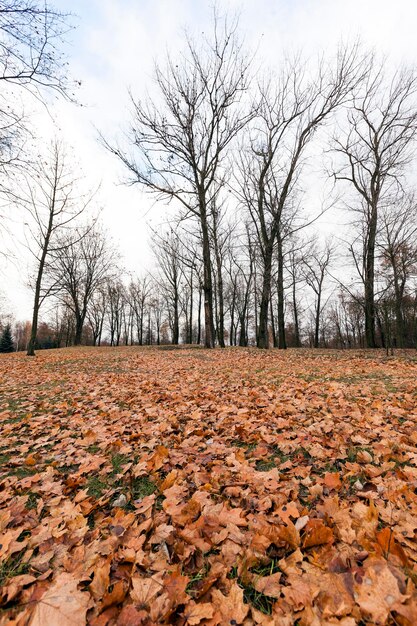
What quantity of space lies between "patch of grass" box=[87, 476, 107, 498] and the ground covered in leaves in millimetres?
17

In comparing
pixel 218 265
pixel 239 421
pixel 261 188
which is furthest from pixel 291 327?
pixel 239 421

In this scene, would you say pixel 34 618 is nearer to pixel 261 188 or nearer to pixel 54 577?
pixel 54 577

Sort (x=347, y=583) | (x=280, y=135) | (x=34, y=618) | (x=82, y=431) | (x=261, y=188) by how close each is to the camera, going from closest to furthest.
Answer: (x=34, y=618), (x=347, y=583), (x=82, y=431), (x=280, y=135), (x=261, y=188)

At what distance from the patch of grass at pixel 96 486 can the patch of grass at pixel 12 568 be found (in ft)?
2.25

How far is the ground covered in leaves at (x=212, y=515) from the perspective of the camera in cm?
131

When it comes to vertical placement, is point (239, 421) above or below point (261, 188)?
below

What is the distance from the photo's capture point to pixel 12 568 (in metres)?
1.59

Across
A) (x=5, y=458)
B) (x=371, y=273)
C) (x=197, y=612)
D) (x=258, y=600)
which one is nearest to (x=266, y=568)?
(x=258, y=600)

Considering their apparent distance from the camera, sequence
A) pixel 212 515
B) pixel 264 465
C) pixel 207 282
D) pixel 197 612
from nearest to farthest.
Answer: pixel 197 612 → pixel 212 515 → pixel 264 465 → pixel 207 282

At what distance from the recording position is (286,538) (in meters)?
1.66

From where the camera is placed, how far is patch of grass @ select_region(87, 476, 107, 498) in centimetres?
235

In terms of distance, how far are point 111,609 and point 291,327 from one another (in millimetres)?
54684

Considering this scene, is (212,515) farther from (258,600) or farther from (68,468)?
(68,468)

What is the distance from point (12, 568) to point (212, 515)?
1.16 metres
